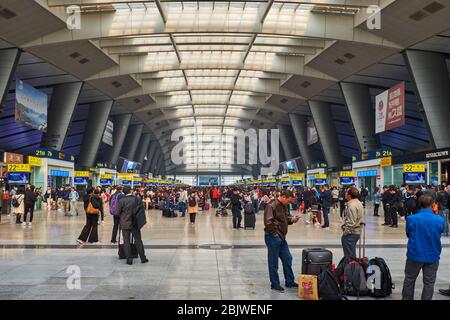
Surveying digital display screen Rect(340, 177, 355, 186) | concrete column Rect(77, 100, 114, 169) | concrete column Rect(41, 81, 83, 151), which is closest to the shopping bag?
concrete column Rect(41, 81, 83, 151)

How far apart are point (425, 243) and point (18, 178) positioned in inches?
950

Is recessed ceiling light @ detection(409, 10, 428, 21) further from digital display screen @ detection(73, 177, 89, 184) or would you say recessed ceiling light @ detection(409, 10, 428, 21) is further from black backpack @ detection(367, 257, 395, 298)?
digital display screen @ detection(73, 177, 89, 184)

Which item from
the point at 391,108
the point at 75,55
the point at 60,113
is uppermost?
the point at 75,55

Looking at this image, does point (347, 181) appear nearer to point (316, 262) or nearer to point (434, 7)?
point (434, 7)

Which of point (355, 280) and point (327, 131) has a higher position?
point (327, 131)

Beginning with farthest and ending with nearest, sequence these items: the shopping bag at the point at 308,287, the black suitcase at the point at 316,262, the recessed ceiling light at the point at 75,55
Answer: the recessed ceiling light at the point at 75,55, the black suitcase at the point at 316,262, the shopping bag at the point at 308,287

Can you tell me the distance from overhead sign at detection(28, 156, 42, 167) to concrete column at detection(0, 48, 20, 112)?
327 centimetres

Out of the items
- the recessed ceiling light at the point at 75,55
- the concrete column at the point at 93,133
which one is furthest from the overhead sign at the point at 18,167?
the concrete column at the point at 93,133

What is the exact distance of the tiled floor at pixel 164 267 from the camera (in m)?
7.01

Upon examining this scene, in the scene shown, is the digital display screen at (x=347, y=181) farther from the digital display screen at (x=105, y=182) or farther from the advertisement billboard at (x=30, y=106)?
the advertisement billboard at (x=30, y=106)

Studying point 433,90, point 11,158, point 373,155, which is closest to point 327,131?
point 373,155

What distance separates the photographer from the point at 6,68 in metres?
27.3

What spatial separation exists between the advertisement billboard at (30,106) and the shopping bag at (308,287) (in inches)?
1087
